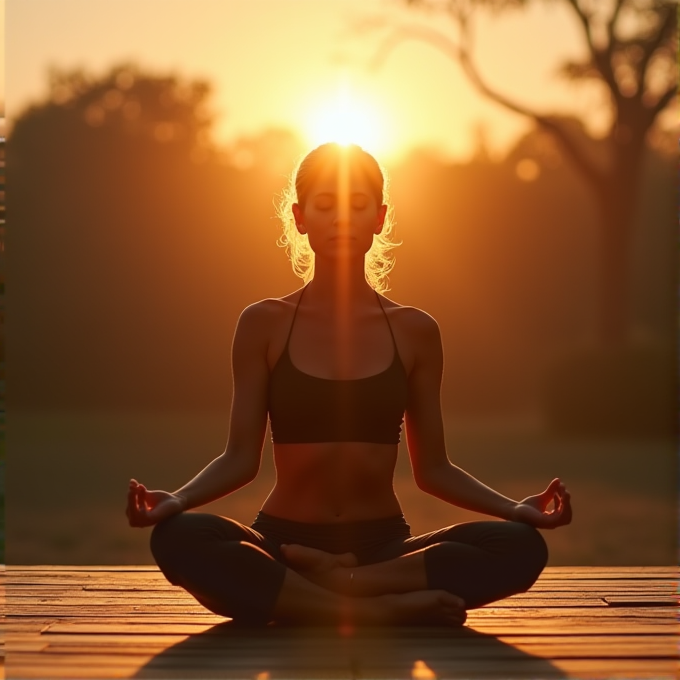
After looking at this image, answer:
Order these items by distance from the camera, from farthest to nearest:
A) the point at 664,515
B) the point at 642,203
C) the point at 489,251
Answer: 1. the point at 642,203
2. the point at 489,251
3. the point at 664,515

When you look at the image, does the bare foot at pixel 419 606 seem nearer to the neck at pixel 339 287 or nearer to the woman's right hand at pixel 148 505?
the woman's right hand at pixel 148 505

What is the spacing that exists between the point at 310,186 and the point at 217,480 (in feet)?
3.72

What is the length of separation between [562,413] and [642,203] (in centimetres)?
1042

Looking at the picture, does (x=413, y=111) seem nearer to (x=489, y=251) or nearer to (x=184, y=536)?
(x=489, y=251)

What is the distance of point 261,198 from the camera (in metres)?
23.0

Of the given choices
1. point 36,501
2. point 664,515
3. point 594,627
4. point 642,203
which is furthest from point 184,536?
point 642,203

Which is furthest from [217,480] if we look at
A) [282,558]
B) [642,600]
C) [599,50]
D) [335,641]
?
[599,50]

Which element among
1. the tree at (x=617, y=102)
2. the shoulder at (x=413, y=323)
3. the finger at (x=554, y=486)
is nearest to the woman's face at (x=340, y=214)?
the shoulder at (x=413, y=323)

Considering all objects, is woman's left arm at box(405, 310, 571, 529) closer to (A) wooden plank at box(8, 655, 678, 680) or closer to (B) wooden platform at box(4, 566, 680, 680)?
(B) wooden platform at box(4, 566, 680, 680)

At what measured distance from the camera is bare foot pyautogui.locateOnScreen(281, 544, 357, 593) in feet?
13.4

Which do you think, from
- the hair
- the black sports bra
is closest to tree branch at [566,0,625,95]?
the hair

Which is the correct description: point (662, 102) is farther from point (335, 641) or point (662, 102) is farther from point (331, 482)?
point (335, 641)

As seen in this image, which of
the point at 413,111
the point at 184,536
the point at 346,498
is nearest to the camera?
the point at 184,536

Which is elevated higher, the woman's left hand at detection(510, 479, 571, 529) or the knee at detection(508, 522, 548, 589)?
the woman's left hand at detection(510, 479, 571, 529)
